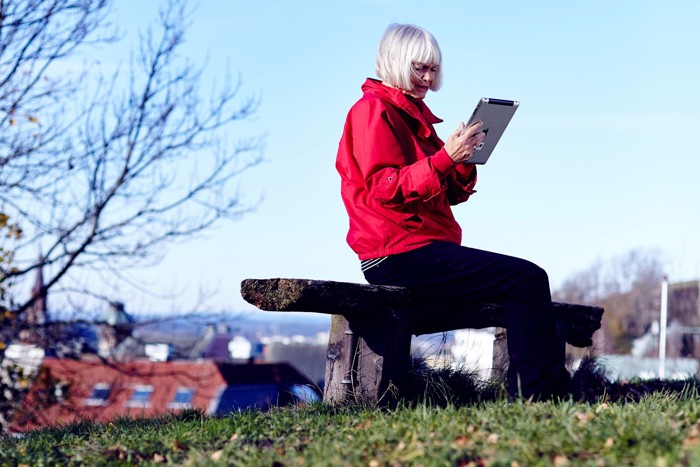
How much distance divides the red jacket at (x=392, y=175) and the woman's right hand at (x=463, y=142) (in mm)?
36

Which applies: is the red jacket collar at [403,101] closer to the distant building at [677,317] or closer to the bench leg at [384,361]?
the bench leg at [384,361]

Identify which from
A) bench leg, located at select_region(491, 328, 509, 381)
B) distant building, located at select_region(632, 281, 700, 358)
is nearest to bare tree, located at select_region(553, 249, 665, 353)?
distant building, located at select_region(632, 281, 700, 358)

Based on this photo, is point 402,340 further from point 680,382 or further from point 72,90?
point 72,90

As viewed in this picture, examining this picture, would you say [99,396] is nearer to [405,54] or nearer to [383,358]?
[383,358]

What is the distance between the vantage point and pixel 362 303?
4613 millimetres

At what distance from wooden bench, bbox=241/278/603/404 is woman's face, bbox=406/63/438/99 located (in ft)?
3.50

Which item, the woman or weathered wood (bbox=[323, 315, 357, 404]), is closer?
the woman

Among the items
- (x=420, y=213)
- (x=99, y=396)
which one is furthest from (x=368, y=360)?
(x=99, y=396)

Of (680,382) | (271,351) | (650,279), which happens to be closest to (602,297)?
(650,279)

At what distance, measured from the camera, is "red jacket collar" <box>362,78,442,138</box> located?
479cm

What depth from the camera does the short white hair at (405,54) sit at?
4754 millimetres

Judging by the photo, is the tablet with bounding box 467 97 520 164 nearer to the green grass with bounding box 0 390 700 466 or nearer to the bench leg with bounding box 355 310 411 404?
the bench leg with bounding box 355 310 411 404

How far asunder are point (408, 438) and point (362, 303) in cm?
105

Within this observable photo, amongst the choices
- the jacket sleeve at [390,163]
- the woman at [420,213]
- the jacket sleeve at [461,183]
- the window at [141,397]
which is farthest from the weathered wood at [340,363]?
the window at [141,397]
